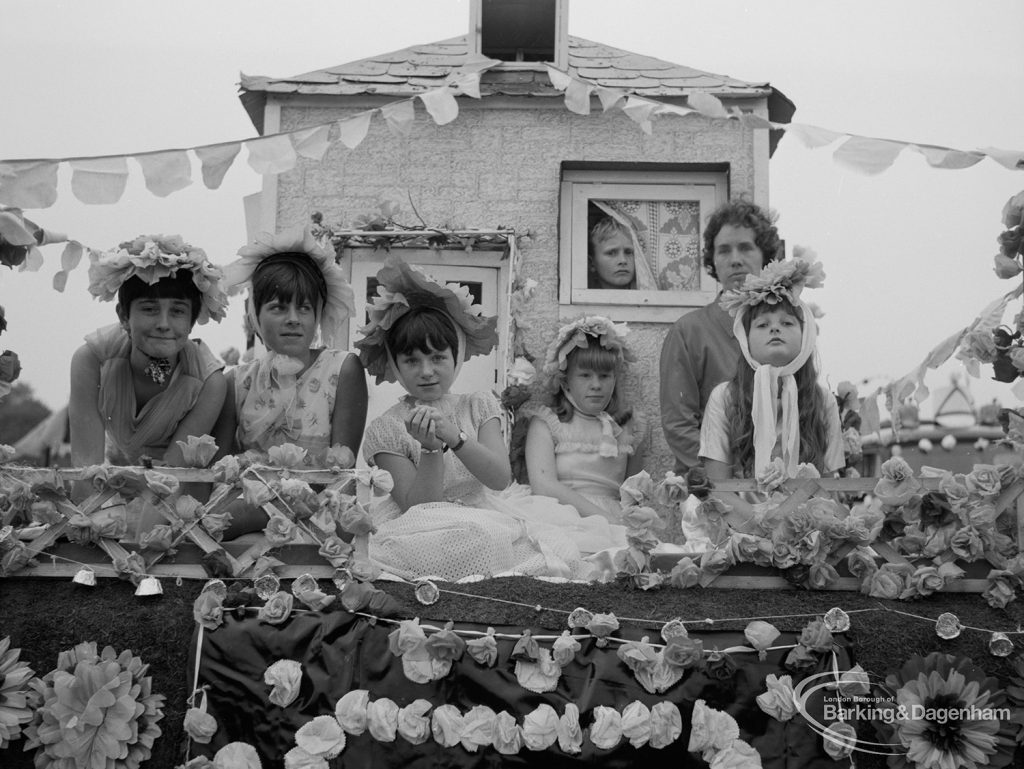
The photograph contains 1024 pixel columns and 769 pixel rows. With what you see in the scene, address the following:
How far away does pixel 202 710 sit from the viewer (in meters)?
2.85

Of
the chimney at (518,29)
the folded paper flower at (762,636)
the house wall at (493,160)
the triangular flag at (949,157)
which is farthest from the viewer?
the chimney at (518,29)

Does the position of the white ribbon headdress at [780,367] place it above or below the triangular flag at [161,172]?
below

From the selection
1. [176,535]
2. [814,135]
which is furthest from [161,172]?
[814,135]

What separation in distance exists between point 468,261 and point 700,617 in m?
3.47

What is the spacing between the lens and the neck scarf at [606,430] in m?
4.97

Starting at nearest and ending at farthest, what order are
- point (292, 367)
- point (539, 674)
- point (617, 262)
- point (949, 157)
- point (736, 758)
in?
point (736, 758) < point (539, 674) < point (949, 157) < point (292, 367) < point (617, 262)

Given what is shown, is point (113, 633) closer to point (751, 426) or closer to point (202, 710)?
point (202, 710)

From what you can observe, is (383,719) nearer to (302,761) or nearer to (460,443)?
(302,761)

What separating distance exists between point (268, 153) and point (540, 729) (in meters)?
2.23

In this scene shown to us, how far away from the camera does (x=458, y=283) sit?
235 inches

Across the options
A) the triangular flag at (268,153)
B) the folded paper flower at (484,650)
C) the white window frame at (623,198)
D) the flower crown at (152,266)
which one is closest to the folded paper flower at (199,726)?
the folded paper flower at (484,650)

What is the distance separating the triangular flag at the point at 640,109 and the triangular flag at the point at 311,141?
1129mm

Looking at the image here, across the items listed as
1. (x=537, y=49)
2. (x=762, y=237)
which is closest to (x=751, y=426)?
(x=762, y=237)

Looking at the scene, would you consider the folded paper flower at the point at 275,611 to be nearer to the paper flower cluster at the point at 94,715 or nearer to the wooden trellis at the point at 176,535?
the wooden trellis at the point at 176,535
